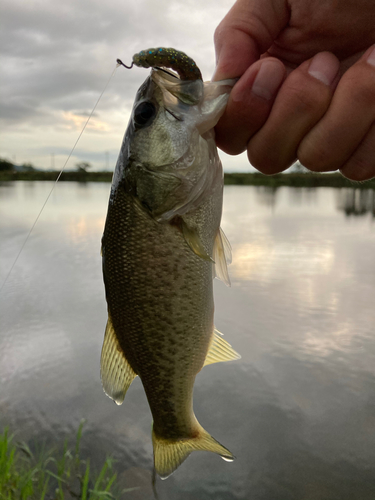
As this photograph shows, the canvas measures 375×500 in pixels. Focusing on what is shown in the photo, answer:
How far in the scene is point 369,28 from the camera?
6.70 feet

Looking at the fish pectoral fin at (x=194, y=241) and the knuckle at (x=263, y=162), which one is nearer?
the fish pectoral fin at (x=194, y=241)

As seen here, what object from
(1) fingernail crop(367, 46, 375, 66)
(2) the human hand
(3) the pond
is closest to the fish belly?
(2) the human hand

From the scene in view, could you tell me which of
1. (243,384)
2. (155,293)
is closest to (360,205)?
(243,384)

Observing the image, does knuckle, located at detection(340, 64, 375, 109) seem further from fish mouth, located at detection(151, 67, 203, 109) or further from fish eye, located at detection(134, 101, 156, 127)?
fish eye, located at detection(134, 101, 156, 127)

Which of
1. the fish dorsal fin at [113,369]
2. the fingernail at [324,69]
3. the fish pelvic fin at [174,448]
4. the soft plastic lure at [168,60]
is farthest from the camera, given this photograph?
the fish pelvic fin at [174,448]

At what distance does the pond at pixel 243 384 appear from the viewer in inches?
329

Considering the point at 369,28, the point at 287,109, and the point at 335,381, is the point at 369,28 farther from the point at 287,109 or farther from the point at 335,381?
the point at 335,381

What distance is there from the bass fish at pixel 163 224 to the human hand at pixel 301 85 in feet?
0.55

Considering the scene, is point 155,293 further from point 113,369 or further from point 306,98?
point 306,98

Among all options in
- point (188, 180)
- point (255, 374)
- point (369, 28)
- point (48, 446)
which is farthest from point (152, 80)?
point (255, 374)

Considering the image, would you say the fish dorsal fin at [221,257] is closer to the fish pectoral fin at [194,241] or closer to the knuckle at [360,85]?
the fish pectoral fin at [194,241]

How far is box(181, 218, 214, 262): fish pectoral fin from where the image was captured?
1.90 meters

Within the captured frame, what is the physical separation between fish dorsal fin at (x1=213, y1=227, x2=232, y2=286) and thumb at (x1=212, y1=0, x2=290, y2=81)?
0.88 meters

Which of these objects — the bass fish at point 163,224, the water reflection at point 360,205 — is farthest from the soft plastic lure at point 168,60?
the water reflection at point 360,205
